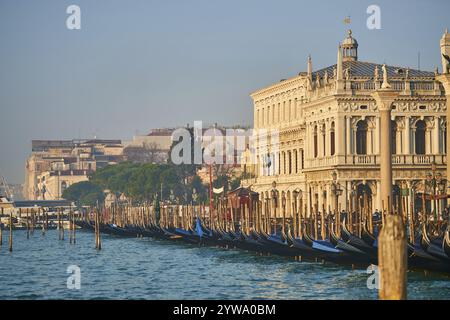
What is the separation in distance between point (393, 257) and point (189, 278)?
68.1ft

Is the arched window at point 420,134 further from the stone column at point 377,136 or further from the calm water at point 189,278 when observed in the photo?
the calm water at point 189,278

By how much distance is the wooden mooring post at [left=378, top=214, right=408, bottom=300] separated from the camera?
21453mm

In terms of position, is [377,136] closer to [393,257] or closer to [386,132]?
[386,132]

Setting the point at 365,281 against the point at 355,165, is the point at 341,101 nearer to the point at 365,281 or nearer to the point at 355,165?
the point at 355,165

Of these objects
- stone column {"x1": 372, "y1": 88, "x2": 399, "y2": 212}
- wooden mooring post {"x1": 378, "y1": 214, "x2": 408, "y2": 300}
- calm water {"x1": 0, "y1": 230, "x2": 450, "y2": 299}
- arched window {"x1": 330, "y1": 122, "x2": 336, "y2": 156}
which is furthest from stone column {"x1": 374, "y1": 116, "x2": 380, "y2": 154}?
wooden mooring post {"x1": 378, "y1": 214, "x2": 408, "y2": 300}

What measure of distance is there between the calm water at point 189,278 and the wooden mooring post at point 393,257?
1123cm

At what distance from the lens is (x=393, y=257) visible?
2145cm

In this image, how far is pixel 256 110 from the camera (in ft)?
264

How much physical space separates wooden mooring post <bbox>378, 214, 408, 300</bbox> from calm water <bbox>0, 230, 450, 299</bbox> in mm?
11230

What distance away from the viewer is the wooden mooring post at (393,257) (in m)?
21.5

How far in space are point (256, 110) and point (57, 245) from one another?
46.6 ft

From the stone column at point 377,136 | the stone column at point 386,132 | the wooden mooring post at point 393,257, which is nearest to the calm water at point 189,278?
the stone column at point 386,132

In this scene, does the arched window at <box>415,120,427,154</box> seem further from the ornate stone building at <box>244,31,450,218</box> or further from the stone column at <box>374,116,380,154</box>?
the stone column at <box>374,116,380,154</box>
